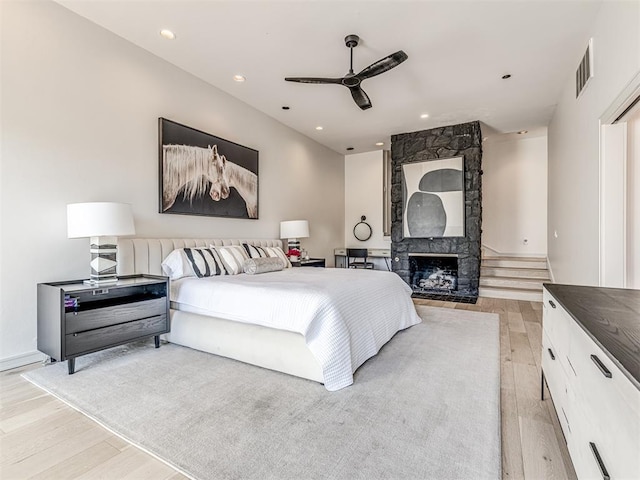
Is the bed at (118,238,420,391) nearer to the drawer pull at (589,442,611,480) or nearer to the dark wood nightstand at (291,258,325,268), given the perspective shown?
the drawer pull at (589,442,611,480)

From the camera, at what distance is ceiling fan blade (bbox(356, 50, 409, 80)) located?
8.82 ft

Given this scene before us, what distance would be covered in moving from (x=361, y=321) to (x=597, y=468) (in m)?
1.61

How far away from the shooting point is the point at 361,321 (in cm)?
248

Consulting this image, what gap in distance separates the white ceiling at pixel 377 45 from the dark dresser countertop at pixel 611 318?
2.46 metres

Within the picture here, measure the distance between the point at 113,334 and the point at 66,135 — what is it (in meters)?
1.79

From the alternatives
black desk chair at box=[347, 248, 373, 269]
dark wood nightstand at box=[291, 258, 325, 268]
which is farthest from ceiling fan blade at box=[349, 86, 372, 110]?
black desk chair at box=[347, 248, 373, 269]

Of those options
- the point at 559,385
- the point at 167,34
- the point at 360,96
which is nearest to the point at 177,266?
the point at 167,34

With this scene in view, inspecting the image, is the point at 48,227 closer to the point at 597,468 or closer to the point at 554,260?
the point at 597,468

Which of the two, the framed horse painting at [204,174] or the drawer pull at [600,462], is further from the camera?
the framed horse painting at [204,174]

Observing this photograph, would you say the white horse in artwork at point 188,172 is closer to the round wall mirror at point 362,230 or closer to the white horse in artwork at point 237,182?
the white horse in artwork at point 237,182

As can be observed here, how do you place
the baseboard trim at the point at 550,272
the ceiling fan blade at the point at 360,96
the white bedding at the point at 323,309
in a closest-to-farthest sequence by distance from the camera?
the white bedding at the point at 323,309
the ceiling fan blade at the point at 360,96
the baseboard trim at the point at 550,272

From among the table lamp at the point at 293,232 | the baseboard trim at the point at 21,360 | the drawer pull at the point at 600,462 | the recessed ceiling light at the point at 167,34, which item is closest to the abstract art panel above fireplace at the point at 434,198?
the table lamp at the point at 293,232

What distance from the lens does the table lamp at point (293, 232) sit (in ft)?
16.4

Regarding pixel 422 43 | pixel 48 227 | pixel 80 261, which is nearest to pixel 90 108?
pixel 48 227
